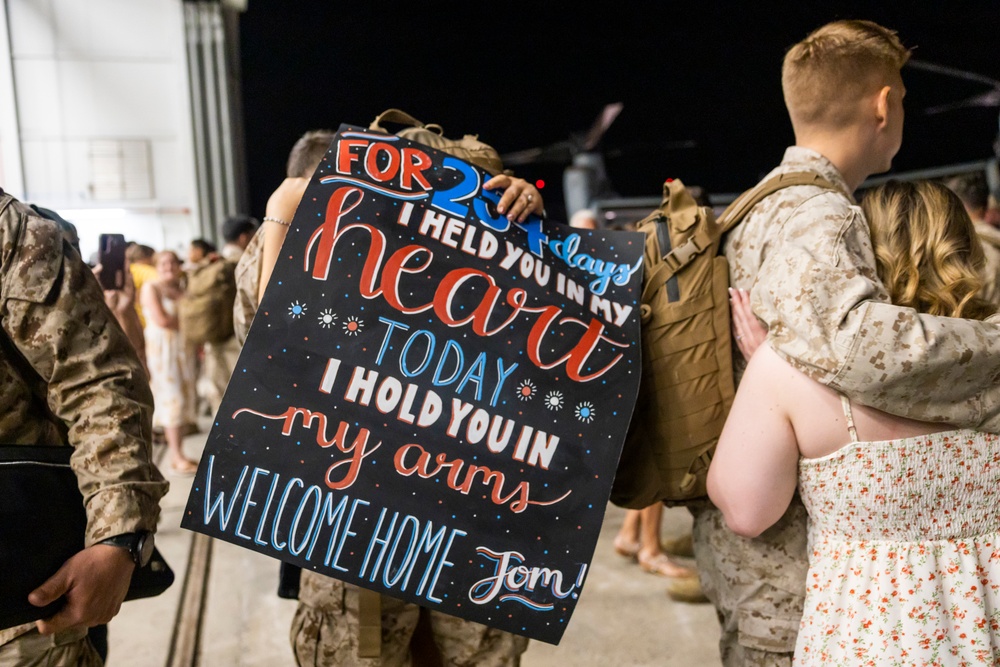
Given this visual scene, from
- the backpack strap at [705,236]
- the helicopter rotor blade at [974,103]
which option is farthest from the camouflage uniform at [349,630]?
the helicopter rotor blade at [974,103]

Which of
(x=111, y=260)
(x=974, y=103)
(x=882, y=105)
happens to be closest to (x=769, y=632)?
(x=882, y=105)

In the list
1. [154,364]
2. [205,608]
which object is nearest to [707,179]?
[154,364]

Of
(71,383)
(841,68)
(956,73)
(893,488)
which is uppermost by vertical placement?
(956,73)

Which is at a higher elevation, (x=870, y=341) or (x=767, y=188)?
(x=767, y=188)

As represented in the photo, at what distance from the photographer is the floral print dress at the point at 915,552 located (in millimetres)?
1165

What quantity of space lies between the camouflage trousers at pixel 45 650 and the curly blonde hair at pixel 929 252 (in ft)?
4.77

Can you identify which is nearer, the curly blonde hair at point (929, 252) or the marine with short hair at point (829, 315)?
the marine with short hair at point (829, 315)

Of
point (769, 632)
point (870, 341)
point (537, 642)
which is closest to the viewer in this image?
point (870, 341)

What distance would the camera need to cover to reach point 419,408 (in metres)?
1.25

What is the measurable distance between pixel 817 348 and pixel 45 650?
1.29 meters

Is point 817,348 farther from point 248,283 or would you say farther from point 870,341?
point 248,283

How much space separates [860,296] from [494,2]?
15459mm

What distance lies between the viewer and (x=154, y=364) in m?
5.43

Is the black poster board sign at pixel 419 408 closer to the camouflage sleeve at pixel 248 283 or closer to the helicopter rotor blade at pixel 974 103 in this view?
the camouflage sleeve at pixel 248 283
